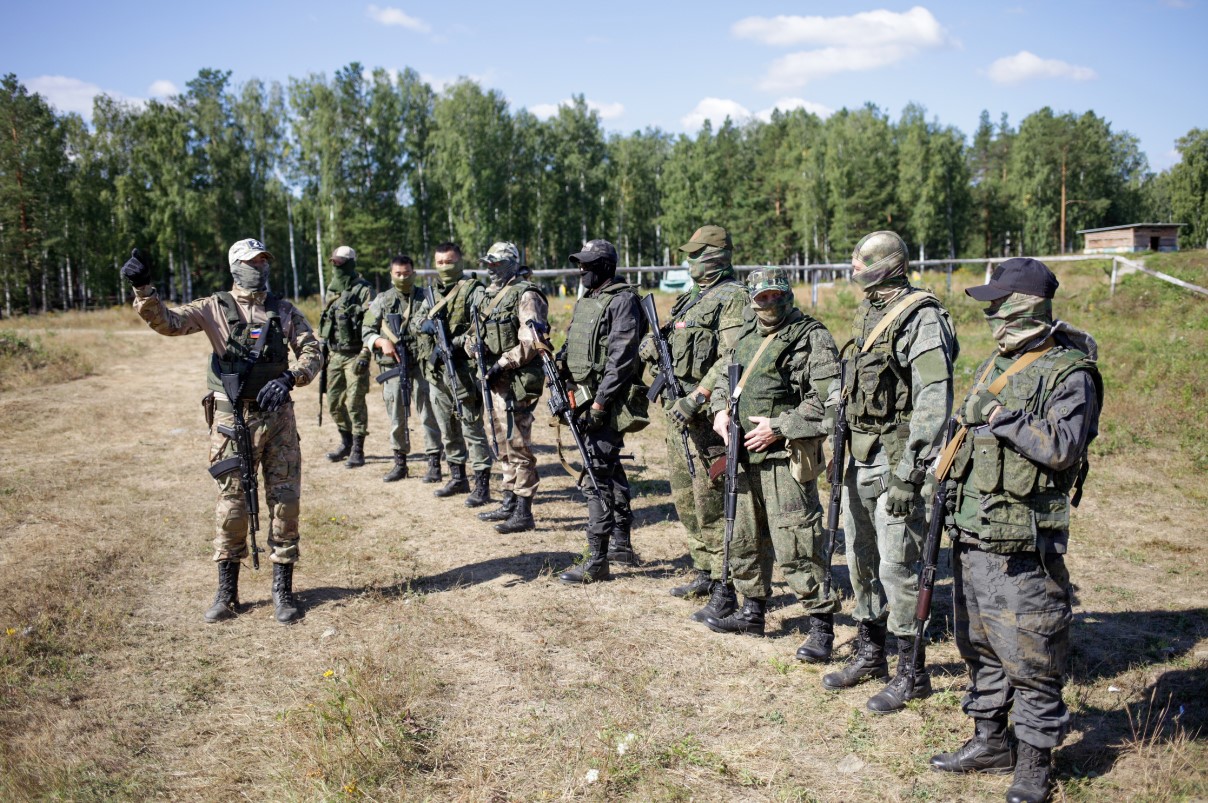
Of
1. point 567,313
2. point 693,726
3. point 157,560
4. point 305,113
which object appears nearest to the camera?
point 693,726

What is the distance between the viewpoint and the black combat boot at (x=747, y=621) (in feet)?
16.1

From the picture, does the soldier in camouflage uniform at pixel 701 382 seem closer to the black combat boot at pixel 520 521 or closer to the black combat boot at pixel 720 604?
the black combat boot at pixel 720 604

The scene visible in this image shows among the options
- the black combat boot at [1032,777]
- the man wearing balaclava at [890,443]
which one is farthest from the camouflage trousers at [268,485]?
the black combat boot at [1032,777]

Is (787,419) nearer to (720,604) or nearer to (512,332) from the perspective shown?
(720,604)

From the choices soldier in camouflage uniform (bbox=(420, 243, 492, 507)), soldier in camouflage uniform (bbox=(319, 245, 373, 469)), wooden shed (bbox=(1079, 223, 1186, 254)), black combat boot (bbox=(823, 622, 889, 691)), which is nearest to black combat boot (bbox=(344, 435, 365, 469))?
soldier in camouflage uniform (bbox=(319, 245, 373, 469))

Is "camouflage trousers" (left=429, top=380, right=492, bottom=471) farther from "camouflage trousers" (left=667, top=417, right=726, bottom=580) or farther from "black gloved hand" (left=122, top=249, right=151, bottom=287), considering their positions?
"black gloved hand" (left=122, top=249, right=151, bottom=287)

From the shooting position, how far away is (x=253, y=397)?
17.1 feet

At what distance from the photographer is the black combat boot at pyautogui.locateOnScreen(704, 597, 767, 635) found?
193 inches

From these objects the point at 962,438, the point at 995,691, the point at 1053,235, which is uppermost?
the point at 1053,235

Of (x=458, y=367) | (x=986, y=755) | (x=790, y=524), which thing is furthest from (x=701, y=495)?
(x=458, y=367)

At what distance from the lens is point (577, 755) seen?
3.58 metres

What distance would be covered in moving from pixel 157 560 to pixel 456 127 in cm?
3319

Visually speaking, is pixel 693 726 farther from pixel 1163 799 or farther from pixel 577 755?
pixel 1163 799

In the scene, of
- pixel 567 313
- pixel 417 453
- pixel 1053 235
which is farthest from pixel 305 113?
pixel 1053 235
